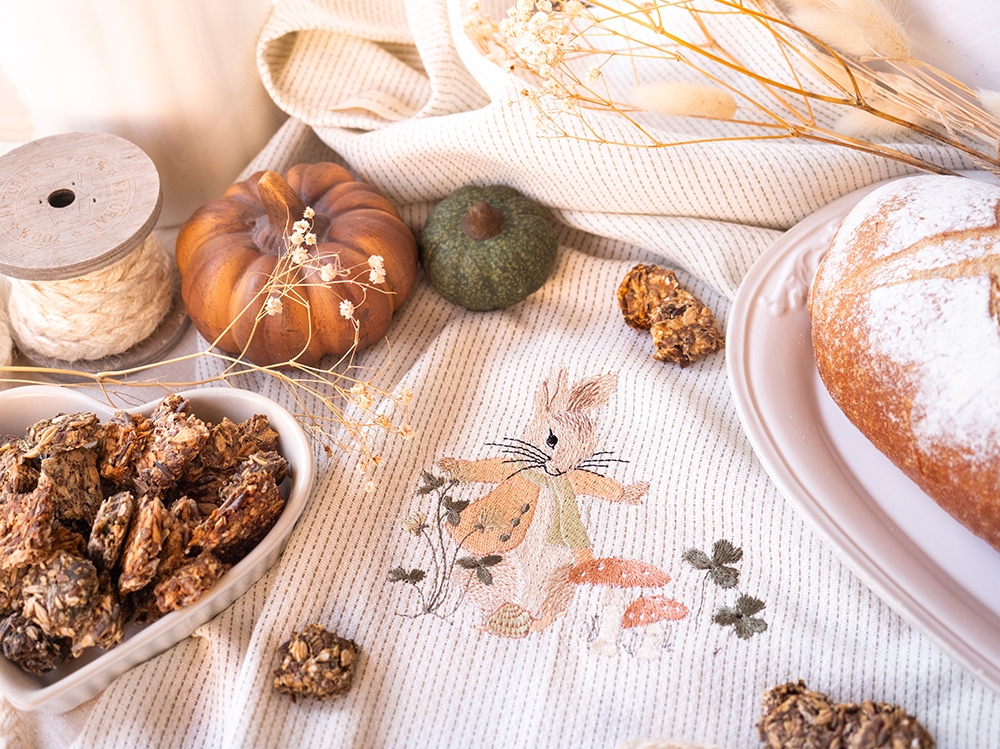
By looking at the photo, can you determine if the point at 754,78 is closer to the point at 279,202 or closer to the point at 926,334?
the point at 926,334

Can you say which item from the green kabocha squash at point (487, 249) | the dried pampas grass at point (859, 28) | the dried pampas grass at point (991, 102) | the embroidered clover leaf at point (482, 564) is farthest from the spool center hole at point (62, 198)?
the dried pampas grass at point (991, 102)

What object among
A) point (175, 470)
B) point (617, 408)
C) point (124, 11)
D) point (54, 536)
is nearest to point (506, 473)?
point (617, 408)

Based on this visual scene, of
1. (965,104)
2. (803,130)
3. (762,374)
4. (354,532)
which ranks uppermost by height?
(965,104)

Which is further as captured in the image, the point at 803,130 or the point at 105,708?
the point at 803,130

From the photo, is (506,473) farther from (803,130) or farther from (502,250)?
(803,130)

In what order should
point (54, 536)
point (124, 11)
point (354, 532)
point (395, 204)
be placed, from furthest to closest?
point (395, 204) → point (124, 11) → point (354, 532) → point (54, 536)

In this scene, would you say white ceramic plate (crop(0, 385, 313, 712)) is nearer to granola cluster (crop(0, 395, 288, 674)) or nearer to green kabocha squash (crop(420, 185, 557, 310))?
granola cluster (crop(0, 395, 288, 674))

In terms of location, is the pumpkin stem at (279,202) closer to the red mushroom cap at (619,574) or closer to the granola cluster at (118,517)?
the granola cluster at (118,517)

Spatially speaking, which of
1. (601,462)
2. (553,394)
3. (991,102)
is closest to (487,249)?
(553,394)

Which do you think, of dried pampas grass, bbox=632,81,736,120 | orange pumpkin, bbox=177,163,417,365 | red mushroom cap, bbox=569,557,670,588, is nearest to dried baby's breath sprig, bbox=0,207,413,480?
orange pumpkin, bbox=177,163,417,365
